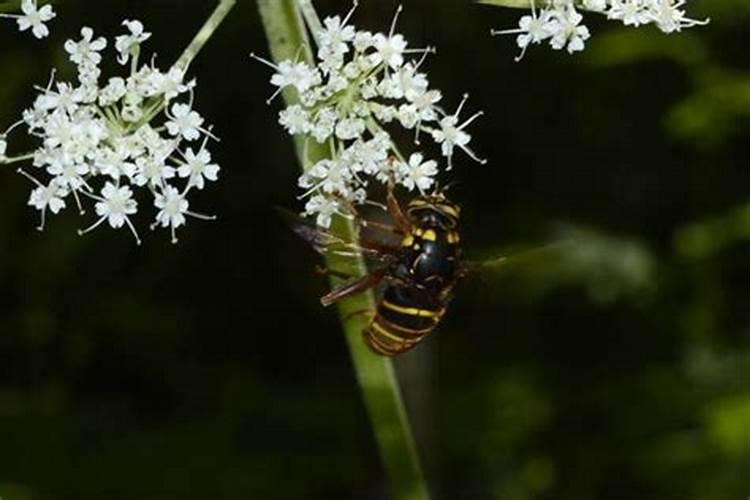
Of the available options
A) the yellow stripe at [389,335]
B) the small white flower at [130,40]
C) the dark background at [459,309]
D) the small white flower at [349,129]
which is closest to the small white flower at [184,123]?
the small white flower at [130,40]

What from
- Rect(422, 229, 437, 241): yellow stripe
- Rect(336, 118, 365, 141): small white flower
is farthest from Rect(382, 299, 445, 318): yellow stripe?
Rect(336, 118, 365, 141): small white flower

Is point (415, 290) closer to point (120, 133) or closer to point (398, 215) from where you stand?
point (398, 215)

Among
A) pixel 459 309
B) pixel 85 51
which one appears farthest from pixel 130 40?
pixel 459 309

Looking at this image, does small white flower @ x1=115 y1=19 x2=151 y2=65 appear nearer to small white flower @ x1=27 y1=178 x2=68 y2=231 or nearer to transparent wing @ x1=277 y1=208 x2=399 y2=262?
small white flower @ x1=27 y1=178 x2=68 y2=231

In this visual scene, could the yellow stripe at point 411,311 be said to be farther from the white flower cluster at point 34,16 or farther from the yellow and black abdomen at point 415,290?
the white flower cluster at point 34,16

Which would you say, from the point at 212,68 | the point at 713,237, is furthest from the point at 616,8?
the point at 212,68

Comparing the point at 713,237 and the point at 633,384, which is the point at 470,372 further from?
the point at 713,237
